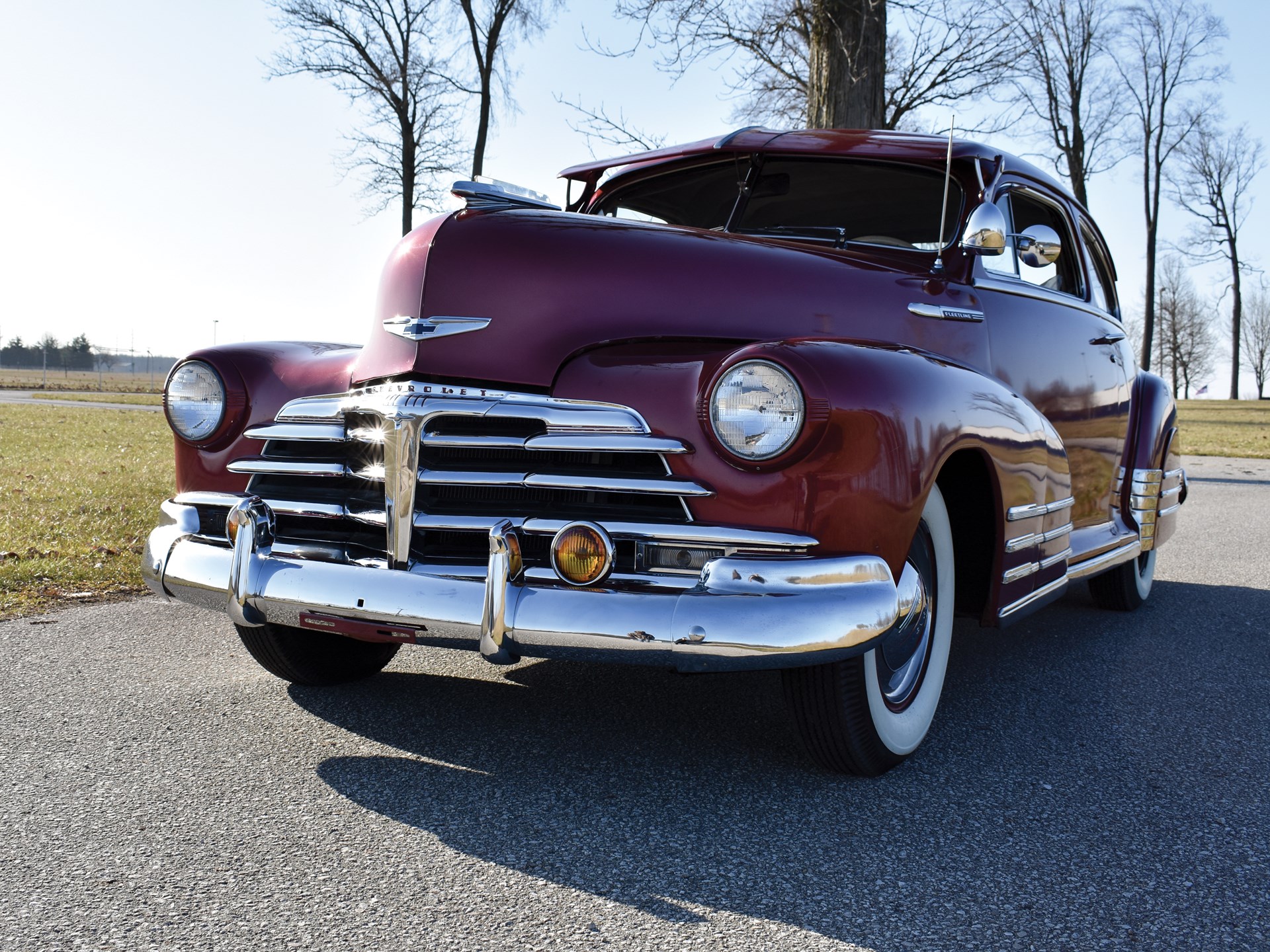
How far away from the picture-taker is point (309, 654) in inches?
127

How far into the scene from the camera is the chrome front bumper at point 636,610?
2170 mm

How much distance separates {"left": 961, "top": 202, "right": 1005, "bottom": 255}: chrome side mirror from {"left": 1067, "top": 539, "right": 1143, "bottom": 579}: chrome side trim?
118cm

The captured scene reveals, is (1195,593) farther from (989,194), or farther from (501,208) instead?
(501,208)

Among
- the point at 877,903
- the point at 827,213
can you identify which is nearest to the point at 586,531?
the point at 877,903

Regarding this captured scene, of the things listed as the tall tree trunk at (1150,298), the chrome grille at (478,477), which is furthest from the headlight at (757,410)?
A: the tall tree trunk at (1150,298)

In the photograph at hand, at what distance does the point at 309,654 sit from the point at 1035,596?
7.19ft

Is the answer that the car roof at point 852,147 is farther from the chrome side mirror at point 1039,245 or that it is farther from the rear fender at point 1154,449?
the rear fender at point 1154,449

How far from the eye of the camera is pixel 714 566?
2236 millimetres

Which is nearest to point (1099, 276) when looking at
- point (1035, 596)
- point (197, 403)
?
point (1035, 596)

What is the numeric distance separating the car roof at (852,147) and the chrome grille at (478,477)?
159 centimetres

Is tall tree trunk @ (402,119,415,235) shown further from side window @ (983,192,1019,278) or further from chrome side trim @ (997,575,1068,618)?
chrome side trim @ (997,575,1068,618)

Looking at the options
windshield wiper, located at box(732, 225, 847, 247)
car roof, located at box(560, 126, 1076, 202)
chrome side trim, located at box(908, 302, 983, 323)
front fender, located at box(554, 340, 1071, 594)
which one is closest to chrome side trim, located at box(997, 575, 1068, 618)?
front fender, located at box(554, 340, 1071, 594)

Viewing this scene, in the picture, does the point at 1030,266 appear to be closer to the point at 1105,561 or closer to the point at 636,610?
the point at 1105,561

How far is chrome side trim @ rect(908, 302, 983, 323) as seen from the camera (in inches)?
119
